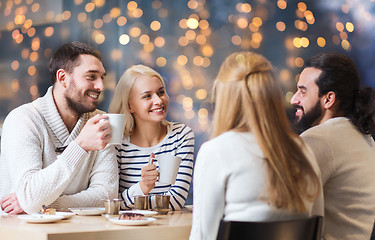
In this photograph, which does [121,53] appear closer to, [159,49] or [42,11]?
[159,49]

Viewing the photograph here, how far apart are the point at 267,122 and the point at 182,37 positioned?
2.29 metres

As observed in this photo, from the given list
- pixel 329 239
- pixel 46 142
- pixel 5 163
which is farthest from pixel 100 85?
pixel 329 239

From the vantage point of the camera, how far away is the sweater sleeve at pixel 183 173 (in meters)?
2.19

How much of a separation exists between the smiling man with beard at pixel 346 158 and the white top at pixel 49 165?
2.82 feet

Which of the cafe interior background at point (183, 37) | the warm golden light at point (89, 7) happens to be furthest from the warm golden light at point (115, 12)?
the warm golden light at point (89, 7)

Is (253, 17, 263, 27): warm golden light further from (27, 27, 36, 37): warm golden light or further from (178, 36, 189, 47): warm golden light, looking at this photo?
(27, 27, 36, 37): warm golden light

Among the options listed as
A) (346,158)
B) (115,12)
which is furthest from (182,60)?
(346,158)

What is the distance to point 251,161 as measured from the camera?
1.20 m

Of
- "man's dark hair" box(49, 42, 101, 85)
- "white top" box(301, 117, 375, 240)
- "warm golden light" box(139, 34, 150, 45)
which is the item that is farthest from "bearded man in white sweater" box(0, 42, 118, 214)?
"warm golden light" box(139, 34, 150, 45)

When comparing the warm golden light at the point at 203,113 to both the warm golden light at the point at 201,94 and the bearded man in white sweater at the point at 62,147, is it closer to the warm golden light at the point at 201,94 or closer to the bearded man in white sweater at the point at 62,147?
the warm golden light at the point at 201,94

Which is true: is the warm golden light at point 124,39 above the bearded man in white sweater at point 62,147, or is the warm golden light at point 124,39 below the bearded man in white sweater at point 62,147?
above

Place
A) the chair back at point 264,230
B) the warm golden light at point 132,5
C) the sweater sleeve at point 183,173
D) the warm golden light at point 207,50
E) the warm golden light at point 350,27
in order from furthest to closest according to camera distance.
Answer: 1. the warm golden light at point 132,5
2. the warm golden light at point 207,50
3. the warm golden light at point 350,27
4. the sweater sleeve at point 183,173
5. the chair back at point 264,230

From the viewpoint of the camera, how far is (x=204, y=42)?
132 inches

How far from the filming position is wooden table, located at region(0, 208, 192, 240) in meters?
1.36
